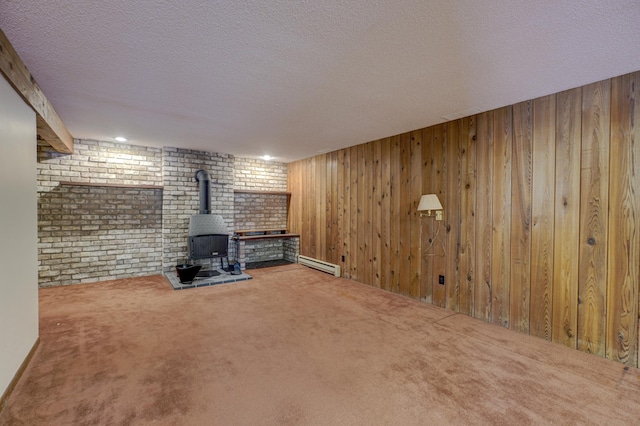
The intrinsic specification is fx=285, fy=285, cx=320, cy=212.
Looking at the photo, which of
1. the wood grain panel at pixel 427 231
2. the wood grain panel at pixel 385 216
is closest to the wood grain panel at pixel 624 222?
the wood grain panel at pixel 427 231

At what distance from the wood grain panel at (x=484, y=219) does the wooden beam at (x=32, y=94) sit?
403cm

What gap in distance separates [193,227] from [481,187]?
14.8ft

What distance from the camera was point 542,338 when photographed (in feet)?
8.92

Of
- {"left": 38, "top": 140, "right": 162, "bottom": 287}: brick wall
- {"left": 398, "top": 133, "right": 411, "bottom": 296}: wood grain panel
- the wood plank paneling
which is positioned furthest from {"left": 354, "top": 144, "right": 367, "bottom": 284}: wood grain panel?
{"left": 38, "top": 140, "right": 162, "bottom": 287}: brick wall

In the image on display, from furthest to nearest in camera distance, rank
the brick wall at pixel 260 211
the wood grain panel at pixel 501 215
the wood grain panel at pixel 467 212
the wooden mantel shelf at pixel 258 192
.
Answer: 1. the brick wall at pixel 260 211
2. the wooden mantel shelf at pixel 258 192
3. the wood grain panel at pixel 467 212
4. the wood grain panel at pixel 501 215

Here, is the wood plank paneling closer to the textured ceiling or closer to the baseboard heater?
the baseboard heater

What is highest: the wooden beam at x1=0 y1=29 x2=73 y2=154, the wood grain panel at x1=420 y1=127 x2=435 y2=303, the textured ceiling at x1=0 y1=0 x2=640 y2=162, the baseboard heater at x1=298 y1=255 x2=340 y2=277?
the textured ceiling at x1=0 y1=0 x2=640 y2=162

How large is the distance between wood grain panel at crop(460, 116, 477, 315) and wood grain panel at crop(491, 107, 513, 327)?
0.22m

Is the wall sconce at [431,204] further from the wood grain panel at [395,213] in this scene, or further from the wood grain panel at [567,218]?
the wood grain panel at [567,218]

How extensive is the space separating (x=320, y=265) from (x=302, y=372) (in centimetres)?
345

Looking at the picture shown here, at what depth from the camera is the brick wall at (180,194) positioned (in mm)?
5137

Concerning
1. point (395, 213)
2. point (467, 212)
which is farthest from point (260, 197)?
point (467, 212)

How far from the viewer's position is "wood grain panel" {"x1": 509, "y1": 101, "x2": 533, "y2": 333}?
2826 millimetres

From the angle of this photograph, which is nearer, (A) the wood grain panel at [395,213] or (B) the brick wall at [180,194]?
(A) the wood grain panel at [395,213]
